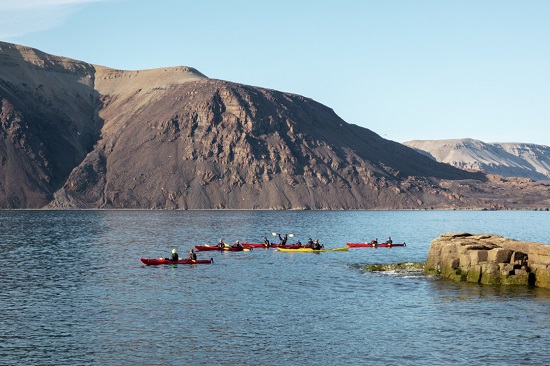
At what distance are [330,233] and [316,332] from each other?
9815 centimetres

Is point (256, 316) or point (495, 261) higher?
point (495, 261)

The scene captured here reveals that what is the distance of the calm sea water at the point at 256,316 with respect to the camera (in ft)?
124

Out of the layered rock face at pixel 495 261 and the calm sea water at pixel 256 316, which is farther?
the layered rock face at pixel 495 261

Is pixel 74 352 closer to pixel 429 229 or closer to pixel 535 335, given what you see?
pixel 535 335

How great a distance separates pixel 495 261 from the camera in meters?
61.4

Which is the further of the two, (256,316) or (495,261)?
(495,261)

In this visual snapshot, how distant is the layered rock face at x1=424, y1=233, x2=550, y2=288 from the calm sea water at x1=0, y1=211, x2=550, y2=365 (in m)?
1.67

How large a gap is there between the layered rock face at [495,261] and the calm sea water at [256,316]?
5.48 ft

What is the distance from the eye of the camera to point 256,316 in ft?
159

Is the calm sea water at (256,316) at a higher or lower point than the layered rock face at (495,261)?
lower

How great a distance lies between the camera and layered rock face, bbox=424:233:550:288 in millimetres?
59438

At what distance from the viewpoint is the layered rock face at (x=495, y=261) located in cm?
5944

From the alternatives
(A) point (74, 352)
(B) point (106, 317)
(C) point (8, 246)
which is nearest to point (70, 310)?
(B) point (106, 317)

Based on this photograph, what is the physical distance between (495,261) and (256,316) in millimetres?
24158
